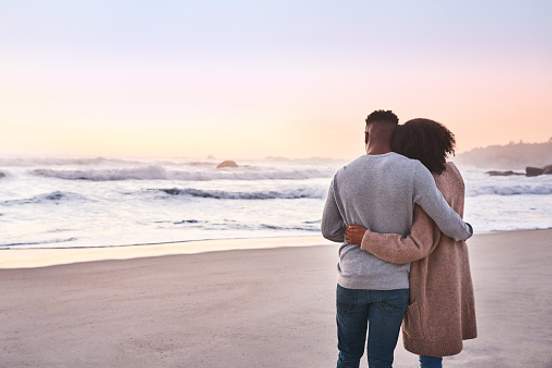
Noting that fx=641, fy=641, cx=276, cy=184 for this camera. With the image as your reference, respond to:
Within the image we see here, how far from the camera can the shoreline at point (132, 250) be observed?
7.85 m

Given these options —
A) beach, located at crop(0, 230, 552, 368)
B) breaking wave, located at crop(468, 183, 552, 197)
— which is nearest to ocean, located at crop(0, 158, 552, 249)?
breaking wave, located at crop(468, 183, 552, 197)

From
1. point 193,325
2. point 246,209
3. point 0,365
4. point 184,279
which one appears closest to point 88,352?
point 0,365

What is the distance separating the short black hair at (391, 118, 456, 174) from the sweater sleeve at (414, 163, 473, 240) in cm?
12

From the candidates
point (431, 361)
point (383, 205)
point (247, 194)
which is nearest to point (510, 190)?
point (247, 194)

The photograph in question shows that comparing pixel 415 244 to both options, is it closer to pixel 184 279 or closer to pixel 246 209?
pixel 184 279

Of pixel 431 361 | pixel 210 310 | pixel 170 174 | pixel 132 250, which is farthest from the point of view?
pixel 170 174

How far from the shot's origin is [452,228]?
7.95 feet

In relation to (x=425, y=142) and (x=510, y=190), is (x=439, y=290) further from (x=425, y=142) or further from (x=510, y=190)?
(x=510, y=190)

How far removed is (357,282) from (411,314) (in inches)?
10.6

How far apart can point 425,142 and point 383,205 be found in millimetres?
301

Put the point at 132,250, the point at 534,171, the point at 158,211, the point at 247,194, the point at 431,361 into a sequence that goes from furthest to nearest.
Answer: the point at 534,171, the point at 247,194, the point at 158,211, the point at 132,250, the point at 431,361

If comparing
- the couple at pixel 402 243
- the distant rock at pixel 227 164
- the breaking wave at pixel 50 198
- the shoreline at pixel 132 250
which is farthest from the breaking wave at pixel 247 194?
the distant rock at pixel 227 164

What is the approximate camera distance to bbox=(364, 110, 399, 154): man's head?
2.56 metres

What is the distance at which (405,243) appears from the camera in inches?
95.0
